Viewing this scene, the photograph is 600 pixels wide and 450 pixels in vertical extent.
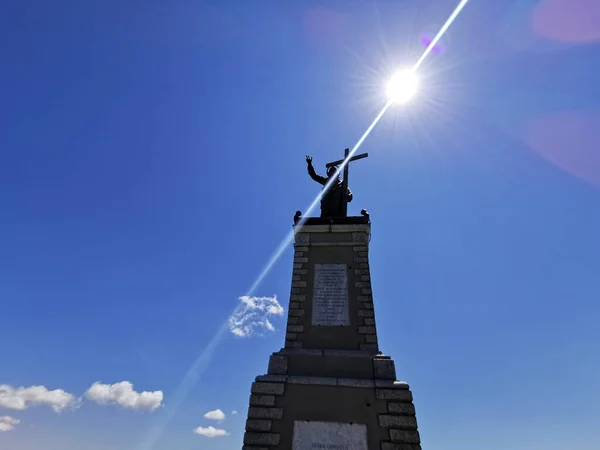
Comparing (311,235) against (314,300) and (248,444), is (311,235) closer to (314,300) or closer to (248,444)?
(314,300)

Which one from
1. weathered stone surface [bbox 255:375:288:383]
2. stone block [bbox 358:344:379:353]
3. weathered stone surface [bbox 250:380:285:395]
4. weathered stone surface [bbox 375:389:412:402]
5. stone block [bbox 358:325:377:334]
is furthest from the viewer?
stone block [bbox 358:325:377:334]

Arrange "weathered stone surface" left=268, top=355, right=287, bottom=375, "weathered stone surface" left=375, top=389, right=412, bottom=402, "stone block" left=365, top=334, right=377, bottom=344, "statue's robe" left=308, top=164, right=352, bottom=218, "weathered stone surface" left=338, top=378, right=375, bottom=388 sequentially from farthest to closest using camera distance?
1. "statue's robe" left=308, top=164, right=352, bottom=218
2. "stone block" left=365, top=334, right=377, bottom=344
3. "weathered stone surface" left=268, top=355, right=287, bottom=375
4. "weathered stone surface" left=338, top=378, right=375, bottom=388
5. "weathered stone surface" left=375, top=389, right=412, bottom=402

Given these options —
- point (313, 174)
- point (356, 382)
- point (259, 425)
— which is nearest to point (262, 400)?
point (259, 425)

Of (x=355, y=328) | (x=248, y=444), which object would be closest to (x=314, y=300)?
(x=355, y=328)

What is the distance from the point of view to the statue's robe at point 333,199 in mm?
12023

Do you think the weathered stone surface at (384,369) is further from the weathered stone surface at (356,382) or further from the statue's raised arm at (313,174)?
the statue's raised arm at (313,174)

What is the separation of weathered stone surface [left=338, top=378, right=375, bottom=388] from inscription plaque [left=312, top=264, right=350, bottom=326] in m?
1.63

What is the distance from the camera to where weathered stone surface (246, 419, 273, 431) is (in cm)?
739

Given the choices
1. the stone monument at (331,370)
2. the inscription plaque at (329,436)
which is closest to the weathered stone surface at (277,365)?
the stone monument at (331,370)

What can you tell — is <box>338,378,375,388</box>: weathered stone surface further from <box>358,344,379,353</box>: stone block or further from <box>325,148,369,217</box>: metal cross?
<box>325,148,369,217</box>: metal cross

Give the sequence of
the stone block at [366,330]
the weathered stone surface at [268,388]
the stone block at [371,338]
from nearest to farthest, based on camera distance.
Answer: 1. the weathered stone surface at [268,388]
2. the stone block at [371,338]
3. the stone block at [366,330]

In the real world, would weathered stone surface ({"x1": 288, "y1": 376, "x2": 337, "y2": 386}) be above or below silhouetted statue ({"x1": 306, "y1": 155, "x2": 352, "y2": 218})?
below

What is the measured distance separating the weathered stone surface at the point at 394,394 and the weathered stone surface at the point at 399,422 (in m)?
0.37

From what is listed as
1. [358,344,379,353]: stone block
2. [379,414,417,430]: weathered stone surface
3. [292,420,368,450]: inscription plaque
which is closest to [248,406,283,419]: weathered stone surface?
[292,420,368,450]: inscription plaque
